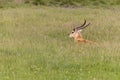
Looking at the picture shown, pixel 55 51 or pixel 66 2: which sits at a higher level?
pixel 55 51

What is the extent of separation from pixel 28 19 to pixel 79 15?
2.68m

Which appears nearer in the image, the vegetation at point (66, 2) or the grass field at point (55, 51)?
the grass field at point (55, 51)

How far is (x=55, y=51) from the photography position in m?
11.4

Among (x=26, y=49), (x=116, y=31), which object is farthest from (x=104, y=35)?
(x=26, y=49)

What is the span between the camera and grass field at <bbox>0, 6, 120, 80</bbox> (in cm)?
970

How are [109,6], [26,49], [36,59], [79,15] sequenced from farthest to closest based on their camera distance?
[109,6] → [79,15] → [26,49] → [36,59]

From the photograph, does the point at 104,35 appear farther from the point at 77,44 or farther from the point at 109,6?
the point at 109,6

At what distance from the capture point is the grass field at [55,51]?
31.8ft

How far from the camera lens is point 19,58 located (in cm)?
1073

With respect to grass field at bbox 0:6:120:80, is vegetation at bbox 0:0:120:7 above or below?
below

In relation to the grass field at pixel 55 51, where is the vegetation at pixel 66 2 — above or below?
below

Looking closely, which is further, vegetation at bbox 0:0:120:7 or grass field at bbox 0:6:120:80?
vegetation at bbox 0:0:120:7

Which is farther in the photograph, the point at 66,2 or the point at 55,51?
the point at 66,2

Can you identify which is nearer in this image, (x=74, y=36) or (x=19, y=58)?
Result: (x=19, y=58)
